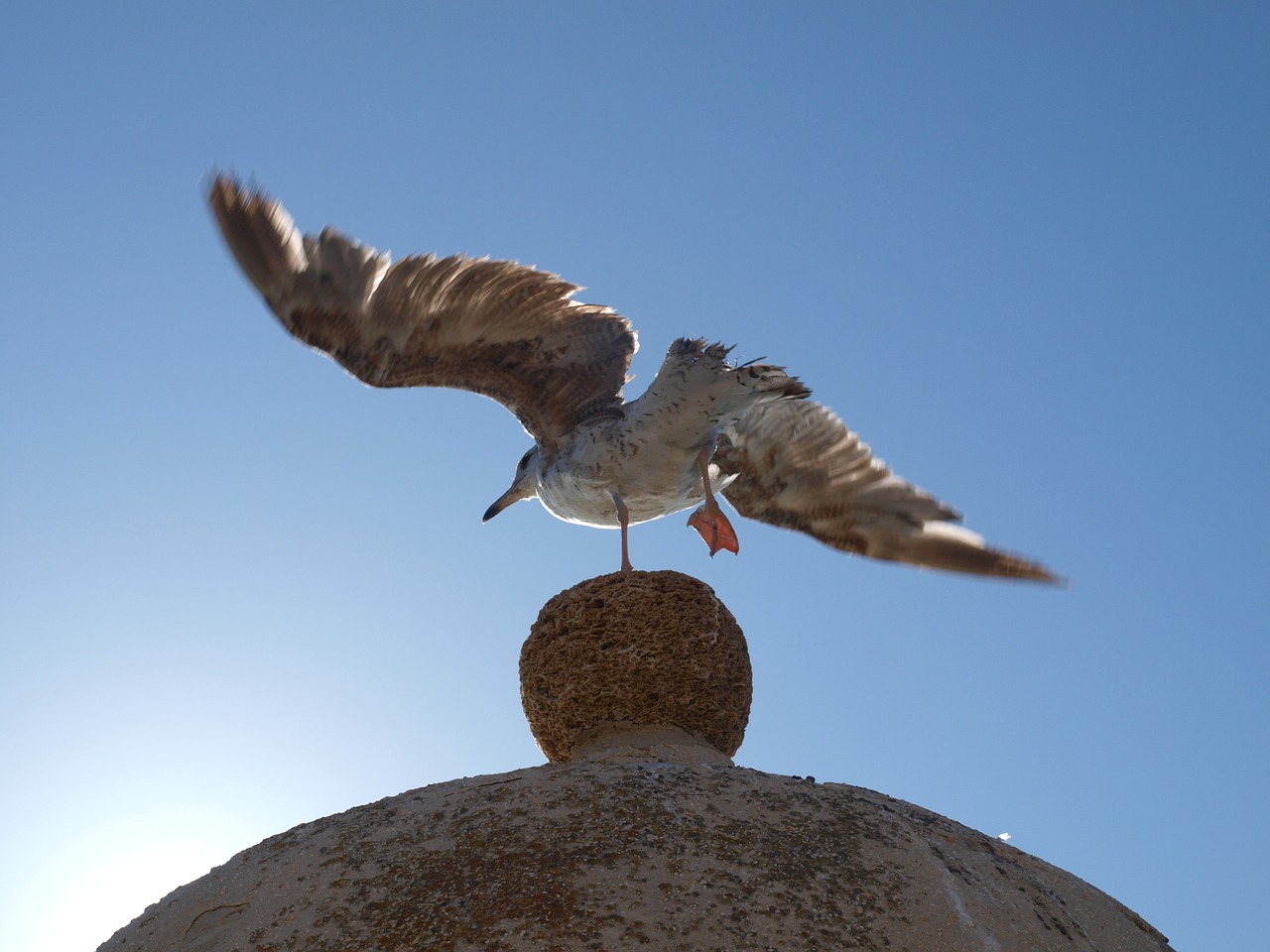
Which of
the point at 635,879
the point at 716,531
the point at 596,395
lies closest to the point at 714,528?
the point at 716,531

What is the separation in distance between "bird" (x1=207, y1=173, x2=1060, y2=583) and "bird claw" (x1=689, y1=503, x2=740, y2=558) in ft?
0.03

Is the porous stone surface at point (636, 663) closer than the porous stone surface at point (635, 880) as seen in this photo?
No

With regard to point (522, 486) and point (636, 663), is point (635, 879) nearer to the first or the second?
point (636, 663)

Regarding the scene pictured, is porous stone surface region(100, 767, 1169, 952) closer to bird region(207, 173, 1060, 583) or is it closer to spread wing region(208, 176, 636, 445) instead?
bird region(207, 173, 1060, 583)

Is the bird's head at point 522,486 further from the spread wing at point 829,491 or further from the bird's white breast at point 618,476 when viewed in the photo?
the spread wing at point 829,491

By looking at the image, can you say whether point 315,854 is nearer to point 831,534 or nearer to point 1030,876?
point 1030,876

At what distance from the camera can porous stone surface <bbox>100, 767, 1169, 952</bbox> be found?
176 inches

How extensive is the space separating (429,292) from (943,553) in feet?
14.0

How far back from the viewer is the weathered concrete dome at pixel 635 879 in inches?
176

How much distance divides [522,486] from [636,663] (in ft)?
13.1

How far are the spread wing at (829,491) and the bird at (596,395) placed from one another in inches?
0.4

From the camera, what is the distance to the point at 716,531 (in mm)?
9398

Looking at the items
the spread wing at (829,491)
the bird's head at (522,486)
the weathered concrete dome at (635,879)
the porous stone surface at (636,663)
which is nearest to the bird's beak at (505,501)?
the bird's head at (522,486)

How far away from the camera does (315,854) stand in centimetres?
518
